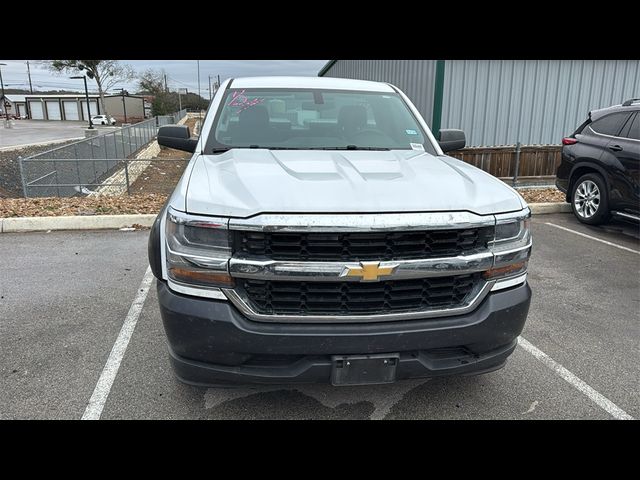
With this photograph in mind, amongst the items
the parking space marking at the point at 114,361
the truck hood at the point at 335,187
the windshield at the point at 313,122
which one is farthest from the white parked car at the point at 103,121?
the truck hood at the point at 335,187

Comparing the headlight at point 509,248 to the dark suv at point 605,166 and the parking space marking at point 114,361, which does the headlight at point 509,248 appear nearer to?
the parking space marking at point 114,361

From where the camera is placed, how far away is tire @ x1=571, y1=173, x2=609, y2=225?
6680 millimetres

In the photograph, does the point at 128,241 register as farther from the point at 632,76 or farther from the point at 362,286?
the point at 632,76

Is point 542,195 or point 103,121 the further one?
point 103,121

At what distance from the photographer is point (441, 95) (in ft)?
31.5

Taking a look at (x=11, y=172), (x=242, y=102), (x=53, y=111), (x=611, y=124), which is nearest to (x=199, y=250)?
(x=242, y=102)

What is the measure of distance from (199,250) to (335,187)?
2.36 ft

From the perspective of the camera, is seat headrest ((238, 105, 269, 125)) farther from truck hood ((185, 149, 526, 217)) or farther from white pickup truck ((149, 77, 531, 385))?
white pickup truck ((149, 77, 531, 385))

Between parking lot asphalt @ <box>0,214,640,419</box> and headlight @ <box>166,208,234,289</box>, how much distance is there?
0.72 meters

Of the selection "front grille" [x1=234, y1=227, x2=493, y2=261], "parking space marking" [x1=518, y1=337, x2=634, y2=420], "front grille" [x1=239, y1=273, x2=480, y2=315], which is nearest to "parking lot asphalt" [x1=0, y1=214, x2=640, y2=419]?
"parking space marking" [x1=518, y1=337, x2=634, y2=420]

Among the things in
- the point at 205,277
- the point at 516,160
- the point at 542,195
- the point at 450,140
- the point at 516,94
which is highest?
the point at 516,94

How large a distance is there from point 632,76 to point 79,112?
248ft

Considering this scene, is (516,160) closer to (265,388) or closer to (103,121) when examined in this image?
(265,388)

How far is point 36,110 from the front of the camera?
249 ft
